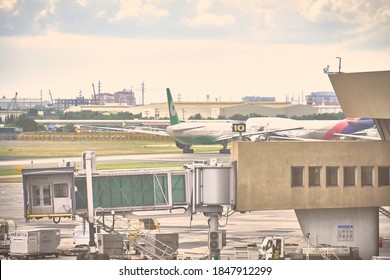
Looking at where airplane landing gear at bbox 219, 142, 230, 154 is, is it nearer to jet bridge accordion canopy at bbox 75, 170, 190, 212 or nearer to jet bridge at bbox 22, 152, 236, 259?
jet bridge at bbox 22, 152, 236, 259

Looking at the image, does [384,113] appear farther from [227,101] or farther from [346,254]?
[227,101]

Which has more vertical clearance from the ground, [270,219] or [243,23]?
[243,23]

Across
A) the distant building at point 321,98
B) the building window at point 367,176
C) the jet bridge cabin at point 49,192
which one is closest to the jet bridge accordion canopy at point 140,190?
the jet bridge cabin at point 49,192

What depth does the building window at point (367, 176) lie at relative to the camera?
289ft

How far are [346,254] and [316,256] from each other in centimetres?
204

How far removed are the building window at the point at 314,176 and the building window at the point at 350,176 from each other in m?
1.64

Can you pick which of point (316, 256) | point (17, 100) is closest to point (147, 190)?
point (316, 256)

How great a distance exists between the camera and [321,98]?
11044cm

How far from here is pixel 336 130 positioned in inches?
4304

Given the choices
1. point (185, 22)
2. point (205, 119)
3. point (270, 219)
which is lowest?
point (270, 219)

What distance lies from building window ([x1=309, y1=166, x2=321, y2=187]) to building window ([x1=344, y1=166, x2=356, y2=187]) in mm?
1639

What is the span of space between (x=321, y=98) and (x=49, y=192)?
31104mm

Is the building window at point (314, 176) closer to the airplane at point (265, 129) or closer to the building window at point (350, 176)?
the building window at point (350, 176)

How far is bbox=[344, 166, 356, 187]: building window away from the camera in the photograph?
8769cm
